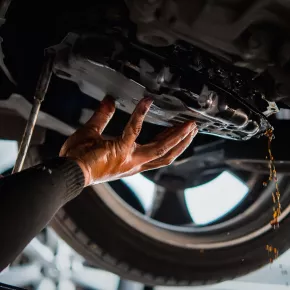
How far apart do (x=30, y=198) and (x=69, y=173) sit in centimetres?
11

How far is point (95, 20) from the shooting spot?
30.1 inches

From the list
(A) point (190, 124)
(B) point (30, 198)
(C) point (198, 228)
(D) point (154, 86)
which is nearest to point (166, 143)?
(A) point (190, 124)

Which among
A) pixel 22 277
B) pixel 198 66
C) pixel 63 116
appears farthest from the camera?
pixel 22 277

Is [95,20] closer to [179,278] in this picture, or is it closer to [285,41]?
[285,41]

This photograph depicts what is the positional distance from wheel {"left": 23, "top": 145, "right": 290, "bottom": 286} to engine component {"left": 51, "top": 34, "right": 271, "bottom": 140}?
14.1 inches

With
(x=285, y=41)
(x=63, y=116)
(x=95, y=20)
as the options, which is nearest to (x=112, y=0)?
(x=95, y=20)

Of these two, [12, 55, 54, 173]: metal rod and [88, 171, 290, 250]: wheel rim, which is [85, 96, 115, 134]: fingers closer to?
Result: [12, 55, 54, 173]: metal rod

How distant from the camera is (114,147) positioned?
0.88 meters

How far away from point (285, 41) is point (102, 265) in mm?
852

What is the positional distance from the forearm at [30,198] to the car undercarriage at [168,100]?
0.66 ft

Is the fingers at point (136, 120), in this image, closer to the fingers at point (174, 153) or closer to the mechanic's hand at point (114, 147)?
the mechanic's hand at point (114, 147)

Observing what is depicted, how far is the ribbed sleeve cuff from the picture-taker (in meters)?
0.77

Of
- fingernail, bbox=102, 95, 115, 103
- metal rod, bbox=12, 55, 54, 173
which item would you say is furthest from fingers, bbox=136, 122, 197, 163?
metal rod, bbox=12, 55, 54, 173

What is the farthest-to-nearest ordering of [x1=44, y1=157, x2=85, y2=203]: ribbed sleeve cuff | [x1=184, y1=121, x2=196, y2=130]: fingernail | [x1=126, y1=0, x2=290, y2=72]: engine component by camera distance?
[x1=184, y1=121, x2=196, y2=130]: fingernail → [x1=44, y1=157, x2=85, y2=203]: ribbed sleeve cuff → [x1=126, y1=0, x2=290, y2=72]: engine component
